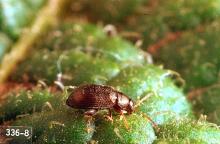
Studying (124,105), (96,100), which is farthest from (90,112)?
(124,105)

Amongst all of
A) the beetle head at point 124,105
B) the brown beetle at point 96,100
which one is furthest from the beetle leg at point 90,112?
the beetle head at point 124,105

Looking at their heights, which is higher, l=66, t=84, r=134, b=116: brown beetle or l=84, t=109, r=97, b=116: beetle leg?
l=66, t=84, r=134, b=116: brown beetle

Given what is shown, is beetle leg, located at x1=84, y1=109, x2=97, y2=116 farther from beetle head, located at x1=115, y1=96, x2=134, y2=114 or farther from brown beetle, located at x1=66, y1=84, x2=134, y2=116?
beetle head, located at x1=115, y1=96, x2=134, y2=114

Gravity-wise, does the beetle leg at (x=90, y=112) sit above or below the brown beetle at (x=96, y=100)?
below

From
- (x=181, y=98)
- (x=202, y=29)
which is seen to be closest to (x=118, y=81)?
(x=181, y=98)

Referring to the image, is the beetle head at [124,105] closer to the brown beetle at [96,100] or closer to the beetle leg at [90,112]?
the brown beetle at [96,100]

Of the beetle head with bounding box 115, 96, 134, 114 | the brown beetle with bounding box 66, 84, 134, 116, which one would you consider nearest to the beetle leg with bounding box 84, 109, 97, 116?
the brown beetle with bounding box 66, 84, 134, 116

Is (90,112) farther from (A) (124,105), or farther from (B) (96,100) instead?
(A) (124,105)

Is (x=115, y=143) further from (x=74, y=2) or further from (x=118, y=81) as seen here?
(x=74, y=2)
